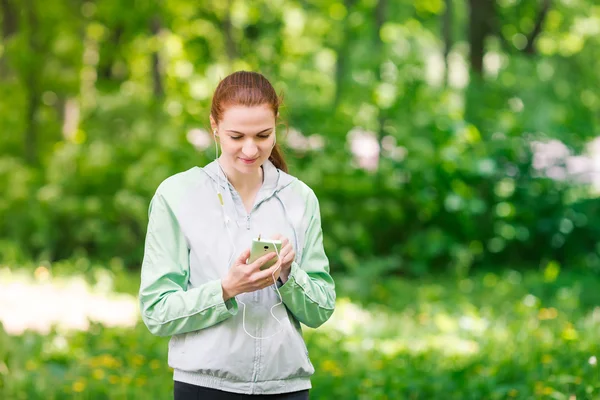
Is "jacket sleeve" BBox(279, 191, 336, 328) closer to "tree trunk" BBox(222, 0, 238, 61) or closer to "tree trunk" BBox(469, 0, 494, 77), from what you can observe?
"tree trunk" BBox(222, 0, 238, 61)

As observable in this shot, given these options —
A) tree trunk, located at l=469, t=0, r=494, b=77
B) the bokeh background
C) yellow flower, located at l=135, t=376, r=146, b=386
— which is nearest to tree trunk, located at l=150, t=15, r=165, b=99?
the bokeh background

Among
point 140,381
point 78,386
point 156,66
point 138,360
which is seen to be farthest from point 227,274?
point 156,66

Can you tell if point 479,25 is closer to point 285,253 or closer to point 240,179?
point 240,179

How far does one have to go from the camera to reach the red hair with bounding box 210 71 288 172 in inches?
99.7

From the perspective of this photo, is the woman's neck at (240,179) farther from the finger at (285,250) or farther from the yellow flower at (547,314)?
the yellow flower at (547,314)

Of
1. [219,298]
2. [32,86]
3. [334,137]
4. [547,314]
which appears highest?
[32,86]

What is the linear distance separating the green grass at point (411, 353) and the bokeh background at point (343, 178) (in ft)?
0.10

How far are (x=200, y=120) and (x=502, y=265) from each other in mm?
4166

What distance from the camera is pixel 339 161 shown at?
409 inches

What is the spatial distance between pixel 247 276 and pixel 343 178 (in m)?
7.99

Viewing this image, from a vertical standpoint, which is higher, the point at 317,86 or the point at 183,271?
the point at 317,86

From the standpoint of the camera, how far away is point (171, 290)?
2533mm

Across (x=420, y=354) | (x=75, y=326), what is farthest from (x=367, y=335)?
(x=75, y=326)

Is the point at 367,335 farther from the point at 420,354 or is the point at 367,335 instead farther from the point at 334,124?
the point at 334,124
